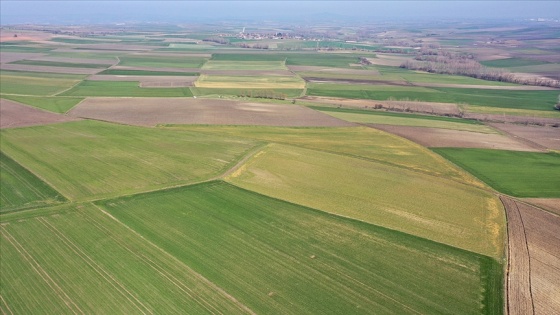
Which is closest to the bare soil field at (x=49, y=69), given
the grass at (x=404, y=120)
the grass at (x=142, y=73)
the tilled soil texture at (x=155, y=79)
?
the grass at (x=142, y=73)

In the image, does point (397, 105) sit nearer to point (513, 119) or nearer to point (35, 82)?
point (513, 119)

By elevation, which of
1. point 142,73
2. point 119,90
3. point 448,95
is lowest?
point 448,95

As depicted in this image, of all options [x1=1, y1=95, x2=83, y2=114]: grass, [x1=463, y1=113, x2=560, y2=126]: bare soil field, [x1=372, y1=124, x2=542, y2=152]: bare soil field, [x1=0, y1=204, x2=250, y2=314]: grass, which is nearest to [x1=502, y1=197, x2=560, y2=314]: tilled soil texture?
[x1=0, y1=204, x2=250, y2=314]: grass

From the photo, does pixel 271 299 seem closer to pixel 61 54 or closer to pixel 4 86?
pixel 4 86

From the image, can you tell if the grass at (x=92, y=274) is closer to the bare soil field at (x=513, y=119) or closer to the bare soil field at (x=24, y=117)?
the bare soil field at (x=24, y=117)

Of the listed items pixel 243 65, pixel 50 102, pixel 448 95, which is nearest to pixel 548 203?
pixel 448 95

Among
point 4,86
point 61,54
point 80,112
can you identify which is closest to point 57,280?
point 80,112
